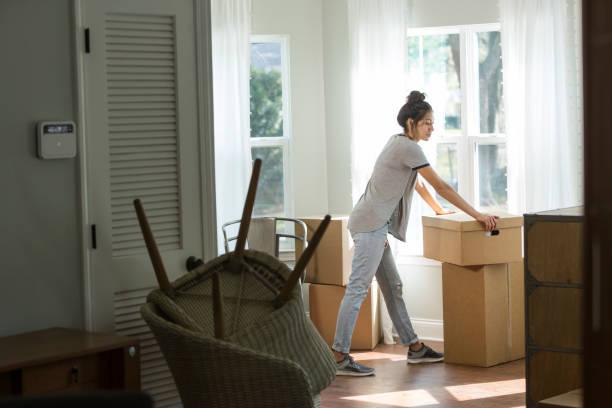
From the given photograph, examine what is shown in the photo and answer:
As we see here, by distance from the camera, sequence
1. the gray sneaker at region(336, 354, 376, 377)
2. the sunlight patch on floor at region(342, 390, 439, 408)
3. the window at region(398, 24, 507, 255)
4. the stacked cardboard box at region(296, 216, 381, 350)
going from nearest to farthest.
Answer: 1. the sunlight patch on floor at region(342, 390, 439, 408)
2. the gray sneaker at region(336, 354, 376, 377)
3. the stacked cardboard box at region(296, 216, 381, 350)
4. the window at region(398, 24, 507, 255)

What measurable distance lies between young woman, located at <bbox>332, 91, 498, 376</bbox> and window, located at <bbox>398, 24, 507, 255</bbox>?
0.67m

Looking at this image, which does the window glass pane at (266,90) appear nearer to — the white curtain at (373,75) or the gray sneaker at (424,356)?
the white curtain at (373,75)

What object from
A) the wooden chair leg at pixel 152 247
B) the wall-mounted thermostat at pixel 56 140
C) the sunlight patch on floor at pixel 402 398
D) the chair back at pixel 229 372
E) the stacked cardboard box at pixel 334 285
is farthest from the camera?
the stacked cardboard box at pixel 334 285

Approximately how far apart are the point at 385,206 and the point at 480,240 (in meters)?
0.58

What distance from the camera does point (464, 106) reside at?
498 cm

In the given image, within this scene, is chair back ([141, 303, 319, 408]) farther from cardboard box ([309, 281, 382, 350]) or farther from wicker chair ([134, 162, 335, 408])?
cardboard box ([309, 281, 382, 350])

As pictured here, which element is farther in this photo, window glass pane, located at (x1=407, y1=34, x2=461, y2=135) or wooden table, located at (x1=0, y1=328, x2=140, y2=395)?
window glass pane, located at (x1=407, y1=34, x2=461, y2=135)

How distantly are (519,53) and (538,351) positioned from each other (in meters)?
2.39

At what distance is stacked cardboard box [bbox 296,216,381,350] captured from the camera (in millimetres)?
4723

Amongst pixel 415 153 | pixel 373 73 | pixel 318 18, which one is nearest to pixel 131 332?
pixel 415 153

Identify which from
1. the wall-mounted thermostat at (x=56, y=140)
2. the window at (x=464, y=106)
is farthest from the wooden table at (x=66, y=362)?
the window at (x=464, y=106)

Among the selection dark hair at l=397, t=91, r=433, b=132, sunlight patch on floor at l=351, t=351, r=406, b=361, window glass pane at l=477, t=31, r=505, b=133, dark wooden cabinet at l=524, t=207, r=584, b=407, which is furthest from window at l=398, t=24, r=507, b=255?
dark wooden cabinet at l=524, t=207, r=584, b=407

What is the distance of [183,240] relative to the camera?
119 inches

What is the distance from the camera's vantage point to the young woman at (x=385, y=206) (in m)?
4.21
